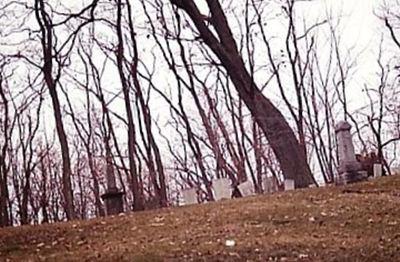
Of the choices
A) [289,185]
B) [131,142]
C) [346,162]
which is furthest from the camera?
[131,142]

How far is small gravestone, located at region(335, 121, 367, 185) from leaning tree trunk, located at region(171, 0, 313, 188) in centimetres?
124

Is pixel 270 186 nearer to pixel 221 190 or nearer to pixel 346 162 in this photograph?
pixel 221 190

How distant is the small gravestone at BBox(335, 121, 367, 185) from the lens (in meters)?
16.9

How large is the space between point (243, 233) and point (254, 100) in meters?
9.27

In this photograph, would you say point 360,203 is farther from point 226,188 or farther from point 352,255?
point 226,188

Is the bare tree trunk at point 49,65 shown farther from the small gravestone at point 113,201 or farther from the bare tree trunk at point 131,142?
the bare tree trunk at point 131,142

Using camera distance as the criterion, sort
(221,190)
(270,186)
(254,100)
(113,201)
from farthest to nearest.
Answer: (270,186), (254,100), (113,201), (221,190)

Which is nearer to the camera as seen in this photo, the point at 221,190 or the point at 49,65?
the point at 221,190

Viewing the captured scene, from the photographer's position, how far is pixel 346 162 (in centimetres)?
1711

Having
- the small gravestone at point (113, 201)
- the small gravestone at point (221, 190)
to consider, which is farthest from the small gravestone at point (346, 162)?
the small gravestone at point (113, 201)

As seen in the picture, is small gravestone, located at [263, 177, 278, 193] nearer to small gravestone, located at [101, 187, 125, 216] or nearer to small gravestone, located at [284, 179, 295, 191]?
small gravestone, located at [284, 179, 295, 191]

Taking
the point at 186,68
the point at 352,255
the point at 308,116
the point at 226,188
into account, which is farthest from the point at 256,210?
the point at 308,116

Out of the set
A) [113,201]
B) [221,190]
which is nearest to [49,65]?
[113,201]

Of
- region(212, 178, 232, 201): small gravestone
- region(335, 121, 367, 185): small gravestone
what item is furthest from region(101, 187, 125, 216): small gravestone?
region(335, 121, 367, 185): small gravestone
